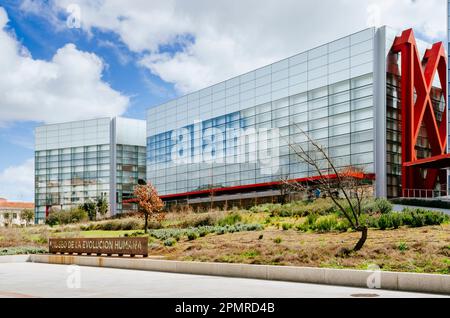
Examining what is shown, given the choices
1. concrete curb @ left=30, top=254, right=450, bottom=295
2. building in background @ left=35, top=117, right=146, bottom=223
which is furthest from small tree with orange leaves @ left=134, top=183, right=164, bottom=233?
building in background @ left=35, top=117, right=146, bottom=223

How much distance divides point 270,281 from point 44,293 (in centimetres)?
680

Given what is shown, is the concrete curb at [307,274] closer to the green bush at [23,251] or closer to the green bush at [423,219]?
the green bush at [423,219]

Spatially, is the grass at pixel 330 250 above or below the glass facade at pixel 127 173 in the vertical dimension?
below

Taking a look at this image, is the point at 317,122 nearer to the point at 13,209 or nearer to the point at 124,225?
the point at 124,225

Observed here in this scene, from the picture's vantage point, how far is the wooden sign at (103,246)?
24844mm

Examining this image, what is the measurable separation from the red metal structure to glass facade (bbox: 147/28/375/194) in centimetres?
330

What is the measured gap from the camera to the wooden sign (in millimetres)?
24844

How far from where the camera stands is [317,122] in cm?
6219

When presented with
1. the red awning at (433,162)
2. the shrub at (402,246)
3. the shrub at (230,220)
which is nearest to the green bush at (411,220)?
the shrub at (402,246)

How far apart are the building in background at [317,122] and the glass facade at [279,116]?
0.11 metres

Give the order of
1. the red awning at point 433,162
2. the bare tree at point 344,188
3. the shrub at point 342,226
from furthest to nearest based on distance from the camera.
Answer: the red awning at point 433,162
the shrub at point 342,226
the bare tree at point 344,188

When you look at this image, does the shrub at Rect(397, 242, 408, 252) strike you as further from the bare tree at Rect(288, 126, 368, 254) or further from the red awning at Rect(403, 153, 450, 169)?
the red awning at Rect(403, 153, 450, 169)
